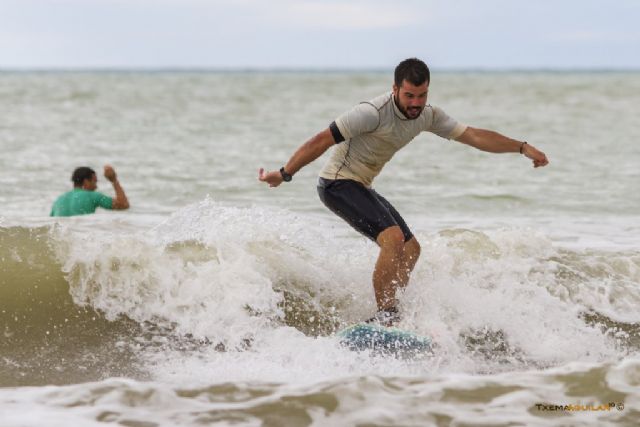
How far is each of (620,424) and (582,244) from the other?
5.72 m

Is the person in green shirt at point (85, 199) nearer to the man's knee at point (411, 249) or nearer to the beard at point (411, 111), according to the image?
the man's knee at point (411, 249)

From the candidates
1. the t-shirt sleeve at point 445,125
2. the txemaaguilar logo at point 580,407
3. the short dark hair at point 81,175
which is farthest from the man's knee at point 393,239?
the short dark hair at point 81,175

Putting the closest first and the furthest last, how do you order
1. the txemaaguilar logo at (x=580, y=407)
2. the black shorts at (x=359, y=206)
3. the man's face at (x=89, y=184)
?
the txemaaguilar logo at (x=580, y=407), the black shorts at (x=359, y=206), the man's face at (x=89, y=184)

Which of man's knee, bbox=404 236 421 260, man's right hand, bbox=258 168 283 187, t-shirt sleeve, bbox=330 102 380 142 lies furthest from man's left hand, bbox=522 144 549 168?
man's right hand, bbox=258 168 283 187

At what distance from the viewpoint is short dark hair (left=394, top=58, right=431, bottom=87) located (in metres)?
6.17

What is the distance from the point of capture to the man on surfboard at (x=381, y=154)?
20.7 feet

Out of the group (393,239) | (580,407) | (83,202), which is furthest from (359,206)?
(83,202)

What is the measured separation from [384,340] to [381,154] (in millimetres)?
1400

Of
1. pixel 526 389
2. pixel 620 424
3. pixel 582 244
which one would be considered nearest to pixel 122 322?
pixel 526 389

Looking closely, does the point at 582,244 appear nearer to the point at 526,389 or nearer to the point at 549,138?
the point at 526,389

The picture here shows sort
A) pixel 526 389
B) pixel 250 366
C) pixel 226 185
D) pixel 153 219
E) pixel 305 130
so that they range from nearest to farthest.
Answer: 1. pixel 526 389
2. pixel 250 366
3. pixel 153 219
4. pixel 226 185
5. pixel 305 130

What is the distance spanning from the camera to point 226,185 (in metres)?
16.0

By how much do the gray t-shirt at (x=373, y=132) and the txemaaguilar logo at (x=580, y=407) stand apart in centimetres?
228

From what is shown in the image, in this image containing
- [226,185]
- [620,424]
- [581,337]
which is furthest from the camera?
[226,185]
